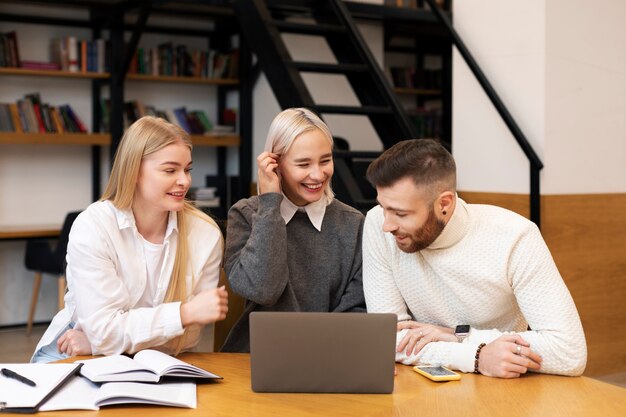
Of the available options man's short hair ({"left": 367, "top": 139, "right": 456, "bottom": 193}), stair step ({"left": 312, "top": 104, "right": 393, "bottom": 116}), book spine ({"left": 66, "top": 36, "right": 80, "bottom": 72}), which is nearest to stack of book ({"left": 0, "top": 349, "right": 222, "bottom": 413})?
man's short hair ({"left": 367, "top": 139, "right": 456, "bottom": 193})

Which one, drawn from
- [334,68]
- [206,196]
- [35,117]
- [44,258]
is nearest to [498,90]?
[334,68]

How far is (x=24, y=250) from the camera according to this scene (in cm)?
661

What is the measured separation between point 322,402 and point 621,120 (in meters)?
3.40

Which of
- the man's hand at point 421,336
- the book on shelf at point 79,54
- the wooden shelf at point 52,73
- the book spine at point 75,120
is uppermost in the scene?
the book on shelf at point 79,54

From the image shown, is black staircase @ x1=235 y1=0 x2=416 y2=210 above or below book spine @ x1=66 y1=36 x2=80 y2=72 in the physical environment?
below

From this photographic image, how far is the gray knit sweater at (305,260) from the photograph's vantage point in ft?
8.34

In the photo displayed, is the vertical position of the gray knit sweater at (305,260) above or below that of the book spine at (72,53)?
below

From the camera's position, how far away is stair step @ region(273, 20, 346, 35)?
486 cm

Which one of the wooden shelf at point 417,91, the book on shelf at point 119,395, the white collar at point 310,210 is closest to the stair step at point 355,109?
the white collar at point 310,210

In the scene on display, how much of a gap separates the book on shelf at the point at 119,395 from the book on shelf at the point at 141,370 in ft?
0.08

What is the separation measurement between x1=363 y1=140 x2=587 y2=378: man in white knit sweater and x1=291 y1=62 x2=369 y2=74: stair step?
7.91ft

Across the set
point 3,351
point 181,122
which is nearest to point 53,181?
point 181,122

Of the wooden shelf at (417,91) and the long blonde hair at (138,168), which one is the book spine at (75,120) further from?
the long blonde hair at (138,168)

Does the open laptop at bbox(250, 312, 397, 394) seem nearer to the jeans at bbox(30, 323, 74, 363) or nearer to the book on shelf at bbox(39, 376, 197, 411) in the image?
the book on shelf at bbox(39, 376, 197, 411)
